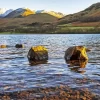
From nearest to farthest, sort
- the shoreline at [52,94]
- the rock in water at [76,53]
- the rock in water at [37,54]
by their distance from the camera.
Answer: the shoreline at [52,94]
the rock in water at [76,53]
the rock in water at [37,54]

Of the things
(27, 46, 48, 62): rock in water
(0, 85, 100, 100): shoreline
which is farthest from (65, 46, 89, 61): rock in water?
(0, 85, 100, 100): shoreline

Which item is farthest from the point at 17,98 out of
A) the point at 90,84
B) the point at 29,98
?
the point at 90,84

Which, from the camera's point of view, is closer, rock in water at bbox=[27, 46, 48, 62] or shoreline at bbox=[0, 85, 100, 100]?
shoreline at bbox=[0, 85, 100, 100]

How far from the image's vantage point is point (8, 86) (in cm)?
2233

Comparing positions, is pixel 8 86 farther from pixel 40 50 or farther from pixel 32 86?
pixel 40 50

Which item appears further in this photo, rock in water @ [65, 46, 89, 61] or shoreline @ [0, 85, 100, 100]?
rock in water @ [65, 46, 89, 61]

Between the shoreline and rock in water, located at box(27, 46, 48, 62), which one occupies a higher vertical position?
rock in water, located at box(27, 46, 48, 62)

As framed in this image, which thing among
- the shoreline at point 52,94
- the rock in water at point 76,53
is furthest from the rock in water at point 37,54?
the shoreline at point 52,94

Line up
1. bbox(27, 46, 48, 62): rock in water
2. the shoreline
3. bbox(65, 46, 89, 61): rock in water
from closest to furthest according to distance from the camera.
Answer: the shoreline < bbox(65, 46, 89, 61): rock in water < bbox(27, 46, 48, 62): rock in water

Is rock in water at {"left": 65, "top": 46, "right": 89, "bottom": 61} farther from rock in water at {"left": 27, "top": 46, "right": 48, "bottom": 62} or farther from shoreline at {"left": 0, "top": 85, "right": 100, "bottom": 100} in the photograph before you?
shoreline at {"left": 0, "top": 85, "right": 100, "bottom": 100}

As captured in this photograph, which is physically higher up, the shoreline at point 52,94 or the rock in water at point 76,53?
the rock in water at point 76,53

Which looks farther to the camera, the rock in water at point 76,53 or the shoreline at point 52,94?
the rock in water at point 76,53

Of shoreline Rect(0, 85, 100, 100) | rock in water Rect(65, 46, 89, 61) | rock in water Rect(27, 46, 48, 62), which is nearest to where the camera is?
shoreline Rect(0, 85, 100, 100)

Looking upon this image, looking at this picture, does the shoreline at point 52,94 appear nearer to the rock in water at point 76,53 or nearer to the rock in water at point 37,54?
the rock in water at point 76,53
